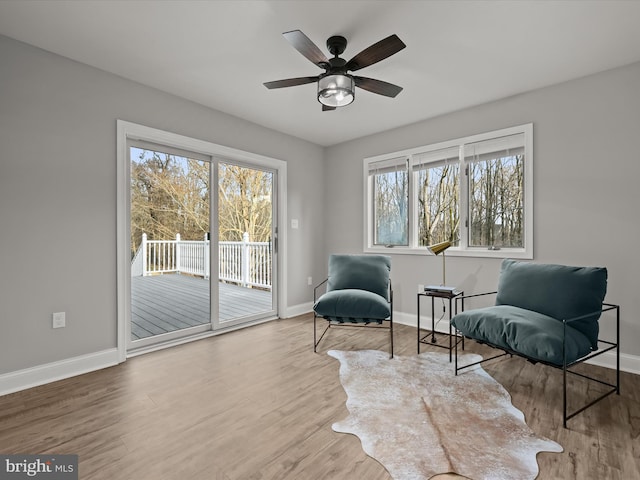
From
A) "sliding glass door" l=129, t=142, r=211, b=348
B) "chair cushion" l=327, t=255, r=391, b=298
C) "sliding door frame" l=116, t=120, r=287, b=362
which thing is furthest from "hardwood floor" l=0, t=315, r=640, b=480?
"chair cushion" l=327, t=255, r=391, b=298

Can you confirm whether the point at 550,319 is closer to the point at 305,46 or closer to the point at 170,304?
the point at 305,46

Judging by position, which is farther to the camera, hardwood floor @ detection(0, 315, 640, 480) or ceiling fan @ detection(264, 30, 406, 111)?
ceiling fan @ detection(264, 30, 406, 111)

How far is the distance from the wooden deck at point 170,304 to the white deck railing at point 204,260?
0.31 ft

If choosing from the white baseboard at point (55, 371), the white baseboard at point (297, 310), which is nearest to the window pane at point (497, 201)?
the white baseboard at point (297, 310)

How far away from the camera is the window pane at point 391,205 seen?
4191 mm

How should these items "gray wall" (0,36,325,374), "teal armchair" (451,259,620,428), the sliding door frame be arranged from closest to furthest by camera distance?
"teal armchair" (451,259,620,428) < "gray wall" (0,36,325,374) < the sliding door frame

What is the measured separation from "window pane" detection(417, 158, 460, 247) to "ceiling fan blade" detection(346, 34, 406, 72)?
2085 millimetres

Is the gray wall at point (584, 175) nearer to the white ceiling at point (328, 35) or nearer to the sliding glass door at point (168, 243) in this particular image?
the white ceiling at point (328, 35)

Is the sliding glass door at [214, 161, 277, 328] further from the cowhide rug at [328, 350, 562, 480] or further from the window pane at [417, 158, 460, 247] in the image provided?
the window pane at [417, 158, 460, 247]

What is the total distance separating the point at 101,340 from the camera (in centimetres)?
275

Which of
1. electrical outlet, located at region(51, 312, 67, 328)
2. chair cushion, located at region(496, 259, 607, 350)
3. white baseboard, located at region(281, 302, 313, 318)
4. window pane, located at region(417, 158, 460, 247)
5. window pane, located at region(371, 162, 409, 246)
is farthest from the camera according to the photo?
white baseboard, located at region(281, 302, 313, 318)

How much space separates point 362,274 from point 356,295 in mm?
450

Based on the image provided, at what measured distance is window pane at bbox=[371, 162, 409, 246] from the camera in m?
4.19

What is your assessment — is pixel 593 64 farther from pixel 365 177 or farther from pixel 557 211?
pixel 365 177
